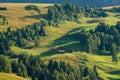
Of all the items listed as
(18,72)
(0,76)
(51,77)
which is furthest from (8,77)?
(51,77)

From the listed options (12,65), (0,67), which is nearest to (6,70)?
(0,67)

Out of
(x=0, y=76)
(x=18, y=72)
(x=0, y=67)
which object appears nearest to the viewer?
(x=0, y=76)

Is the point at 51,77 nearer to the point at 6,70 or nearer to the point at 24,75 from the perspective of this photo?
the point at 24,75

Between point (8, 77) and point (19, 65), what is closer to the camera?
point (8, 77)

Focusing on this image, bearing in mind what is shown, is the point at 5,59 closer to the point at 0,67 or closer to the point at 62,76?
the point at 0,67

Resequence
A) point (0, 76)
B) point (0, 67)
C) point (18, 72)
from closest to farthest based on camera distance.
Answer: point (0, 76) → point (0, 67) → point (18, 72)

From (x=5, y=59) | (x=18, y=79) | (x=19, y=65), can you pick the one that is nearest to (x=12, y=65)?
(x=19, y=65)

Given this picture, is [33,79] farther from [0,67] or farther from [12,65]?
[0,67]

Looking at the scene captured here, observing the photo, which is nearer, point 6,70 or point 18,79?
point 18,79
